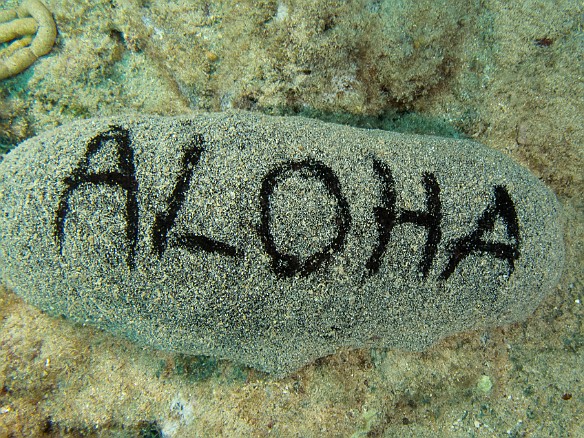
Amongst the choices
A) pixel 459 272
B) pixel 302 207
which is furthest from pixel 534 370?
pixel 302 207

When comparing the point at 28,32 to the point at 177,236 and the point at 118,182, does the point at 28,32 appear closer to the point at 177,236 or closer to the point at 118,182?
the point at 118,182

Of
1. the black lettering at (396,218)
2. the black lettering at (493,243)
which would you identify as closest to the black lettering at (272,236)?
the black lettering at (396,218)

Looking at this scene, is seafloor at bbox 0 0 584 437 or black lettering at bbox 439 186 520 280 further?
seafloor at bbox 0 0 584 437

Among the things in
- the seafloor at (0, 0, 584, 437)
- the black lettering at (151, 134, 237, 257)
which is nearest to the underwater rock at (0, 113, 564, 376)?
the black lettering at (151, 134, 237, 257)

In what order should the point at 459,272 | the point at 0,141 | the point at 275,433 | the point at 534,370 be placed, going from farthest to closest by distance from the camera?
the point at 0,141
the point at 534,370
the point at 275,433
the point at 459,272

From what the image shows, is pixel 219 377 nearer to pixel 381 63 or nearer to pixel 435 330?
pixel 435 330

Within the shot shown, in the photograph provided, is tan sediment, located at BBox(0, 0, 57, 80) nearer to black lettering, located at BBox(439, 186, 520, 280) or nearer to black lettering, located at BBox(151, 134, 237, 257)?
black lettering, located at BBox(151, 134, 237, 257)
